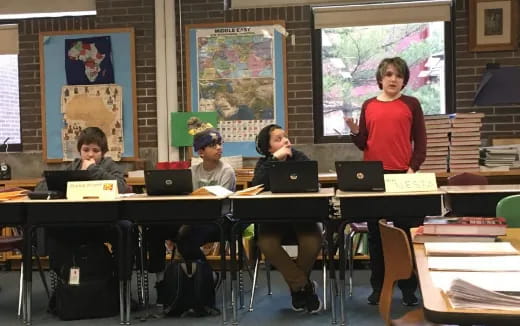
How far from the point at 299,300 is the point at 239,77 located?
7.56 ft

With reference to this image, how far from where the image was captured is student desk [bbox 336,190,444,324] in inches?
124

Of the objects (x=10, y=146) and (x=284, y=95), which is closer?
(x=284, y=95)

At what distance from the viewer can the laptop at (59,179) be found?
3.38m

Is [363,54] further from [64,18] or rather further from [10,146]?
[10,146]

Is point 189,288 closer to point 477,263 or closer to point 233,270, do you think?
point 233,270

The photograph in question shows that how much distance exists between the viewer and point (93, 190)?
3322 millimetres

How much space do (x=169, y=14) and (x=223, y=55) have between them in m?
0.60

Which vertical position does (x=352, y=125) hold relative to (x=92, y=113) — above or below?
below

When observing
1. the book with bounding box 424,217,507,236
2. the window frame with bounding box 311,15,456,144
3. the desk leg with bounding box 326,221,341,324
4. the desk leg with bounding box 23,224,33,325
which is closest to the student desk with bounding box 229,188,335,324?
the desk leg with bounding box 326,221,341,324

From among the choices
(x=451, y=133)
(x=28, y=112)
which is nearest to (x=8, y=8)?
(x=28, y=112)

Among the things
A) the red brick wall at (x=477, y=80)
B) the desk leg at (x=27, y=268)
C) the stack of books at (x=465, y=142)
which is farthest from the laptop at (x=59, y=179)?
the red brick wall at (x=477, y=80)

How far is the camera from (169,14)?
209 inches

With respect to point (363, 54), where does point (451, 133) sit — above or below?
below

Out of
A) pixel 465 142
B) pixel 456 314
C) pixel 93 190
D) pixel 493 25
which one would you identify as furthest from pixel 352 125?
pixel 456 314
